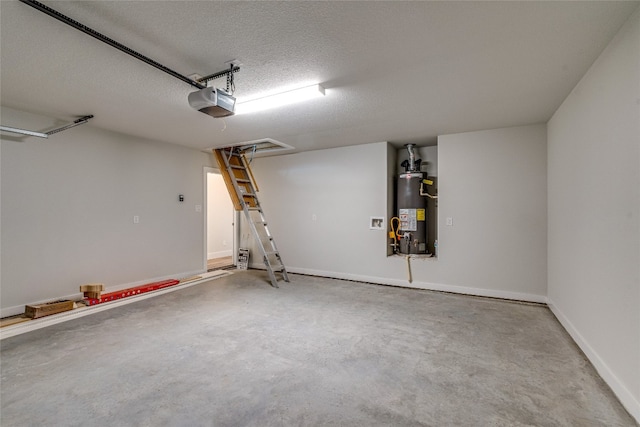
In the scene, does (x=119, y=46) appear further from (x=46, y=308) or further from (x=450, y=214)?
(x=450, y=214)

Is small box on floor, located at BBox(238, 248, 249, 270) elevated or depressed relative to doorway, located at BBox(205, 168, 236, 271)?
depressed

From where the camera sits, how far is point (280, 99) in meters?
3.09

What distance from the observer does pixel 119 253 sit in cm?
452

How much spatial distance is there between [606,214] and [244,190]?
16.9 feet

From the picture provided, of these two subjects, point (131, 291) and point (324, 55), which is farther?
point (131, 291)

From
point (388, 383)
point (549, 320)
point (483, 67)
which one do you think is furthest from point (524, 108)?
point (388, 383)

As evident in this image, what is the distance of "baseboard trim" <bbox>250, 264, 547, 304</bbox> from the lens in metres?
4.07

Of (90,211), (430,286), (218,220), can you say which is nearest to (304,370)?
(430,286)

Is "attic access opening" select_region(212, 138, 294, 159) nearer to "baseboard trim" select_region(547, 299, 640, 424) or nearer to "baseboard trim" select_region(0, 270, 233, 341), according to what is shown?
"baseboard trim" select_region(0, 270, 233, 341)

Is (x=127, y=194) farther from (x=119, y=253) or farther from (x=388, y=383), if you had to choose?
(x=388, y=383)

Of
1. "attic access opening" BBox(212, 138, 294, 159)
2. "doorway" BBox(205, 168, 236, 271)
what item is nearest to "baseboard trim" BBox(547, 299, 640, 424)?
"attic access opening" BBox(212, 138, 294, 159)

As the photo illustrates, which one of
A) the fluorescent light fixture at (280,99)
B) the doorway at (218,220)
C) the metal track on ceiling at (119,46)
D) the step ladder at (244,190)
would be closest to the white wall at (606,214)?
the fluorescent light fixture at (280,99)

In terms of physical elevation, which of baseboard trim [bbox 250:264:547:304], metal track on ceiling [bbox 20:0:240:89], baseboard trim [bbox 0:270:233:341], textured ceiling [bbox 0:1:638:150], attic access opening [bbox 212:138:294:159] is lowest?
baseboard trim [bbox 0:270:233:341]

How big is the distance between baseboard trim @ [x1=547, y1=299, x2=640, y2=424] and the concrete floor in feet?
0.17
